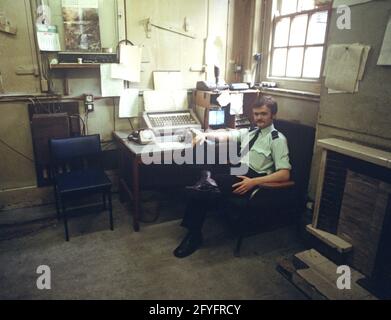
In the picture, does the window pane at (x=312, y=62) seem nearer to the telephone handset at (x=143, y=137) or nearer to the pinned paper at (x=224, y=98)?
the pinned paper at (x=224, y=98)

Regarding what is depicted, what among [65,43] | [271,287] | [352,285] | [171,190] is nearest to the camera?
[352,285]

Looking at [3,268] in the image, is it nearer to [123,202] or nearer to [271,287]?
[123,202]

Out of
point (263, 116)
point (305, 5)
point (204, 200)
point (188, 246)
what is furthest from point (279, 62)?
point (188, 246)

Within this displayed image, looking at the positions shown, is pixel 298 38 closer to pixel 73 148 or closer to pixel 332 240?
pixel 332 240

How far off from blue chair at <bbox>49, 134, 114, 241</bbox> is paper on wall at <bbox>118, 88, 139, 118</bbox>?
Answer: 44 cm

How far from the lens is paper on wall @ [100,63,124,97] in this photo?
2.78m

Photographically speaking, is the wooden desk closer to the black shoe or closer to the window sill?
the black shoe

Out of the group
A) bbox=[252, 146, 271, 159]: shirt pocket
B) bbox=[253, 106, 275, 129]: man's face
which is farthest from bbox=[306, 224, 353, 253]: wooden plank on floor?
bbox=[253, 106, 275, 129]: man's face

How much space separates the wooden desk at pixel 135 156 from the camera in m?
2.37

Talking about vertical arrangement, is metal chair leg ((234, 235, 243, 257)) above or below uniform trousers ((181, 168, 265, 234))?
below

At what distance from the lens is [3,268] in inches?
82.4

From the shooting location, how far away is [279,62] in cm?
311
